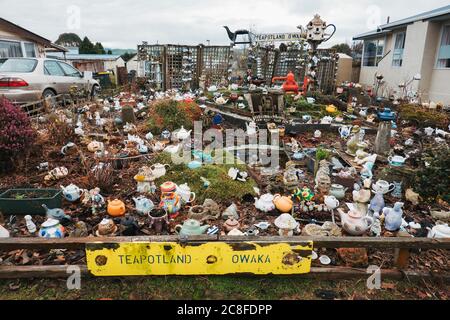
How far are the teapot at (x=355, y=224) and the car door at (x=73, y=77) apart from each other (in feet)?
27.2

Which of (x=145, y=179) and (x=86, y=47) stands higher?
(x=86, y=47)

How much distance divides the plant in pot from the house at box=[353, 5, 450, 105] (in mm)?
10900

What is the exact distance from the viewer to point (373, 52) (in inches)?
639

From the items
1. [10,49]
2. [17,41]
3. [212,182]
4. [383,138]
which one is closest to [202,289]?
[212,182]

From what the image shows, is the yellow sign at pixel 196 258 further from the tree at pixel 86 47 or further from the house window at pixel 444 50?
the tree at pixel 86 47

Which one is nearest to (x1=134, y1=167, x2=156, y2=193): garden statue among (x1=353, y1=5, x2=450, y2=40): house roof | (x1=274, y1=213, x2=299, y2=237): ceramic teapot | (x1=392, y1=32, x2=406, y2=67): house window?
(x1=274, y1=213, x2=299, y2=237): ceramic teapot

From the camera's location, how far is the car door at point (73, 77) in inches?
328

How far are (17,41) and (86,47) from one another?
23146mm

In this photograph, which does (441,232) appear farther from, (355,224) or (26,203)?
(26,203)

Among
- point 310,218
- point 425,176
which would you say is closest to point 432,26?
point 425,176

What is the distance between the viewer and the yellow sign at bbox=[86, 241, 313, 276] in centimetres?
223

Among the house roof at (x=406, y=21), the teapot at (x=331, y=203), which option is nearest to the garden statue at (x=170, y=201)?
the teapot at (x=331, y=203)
